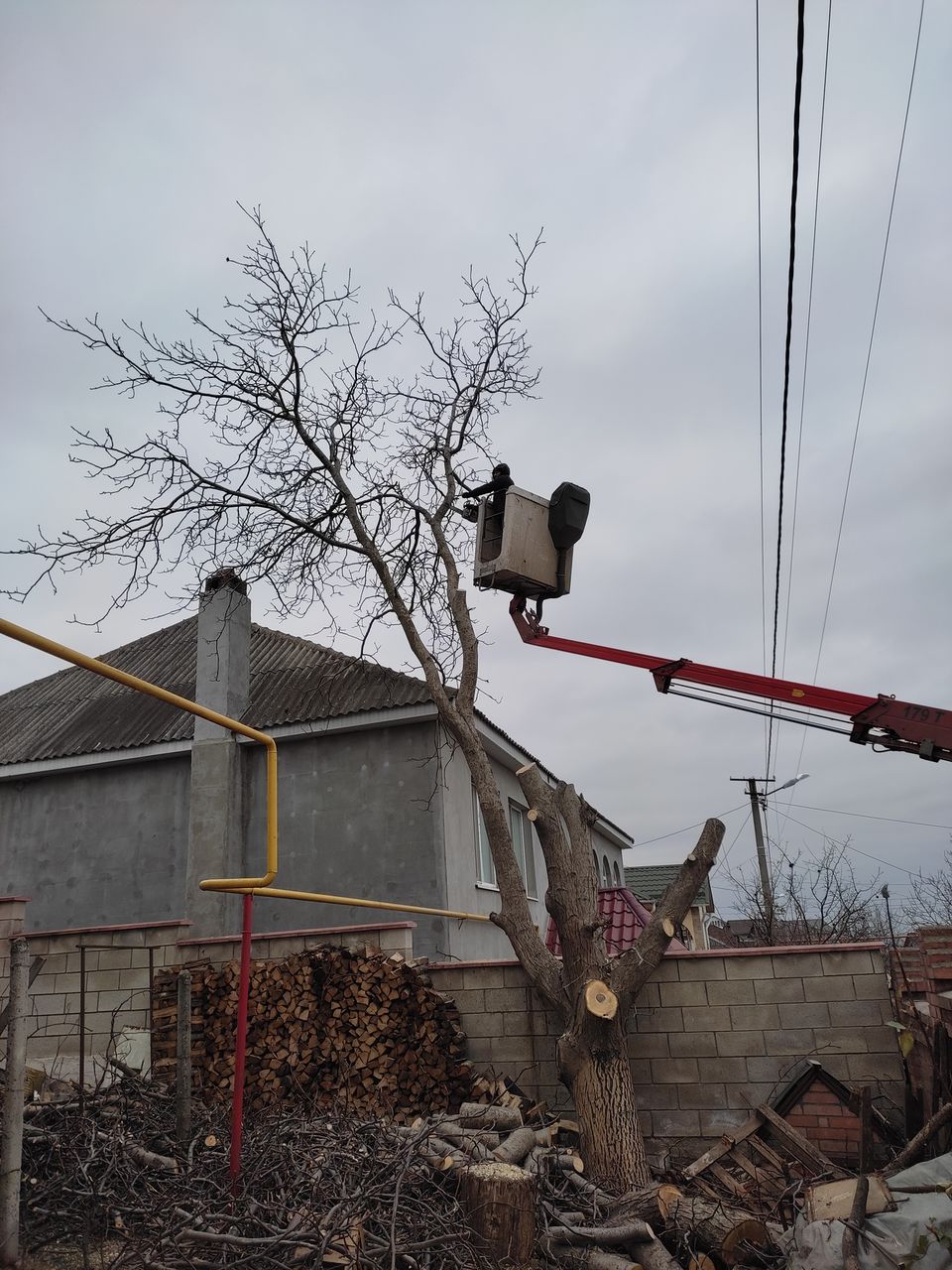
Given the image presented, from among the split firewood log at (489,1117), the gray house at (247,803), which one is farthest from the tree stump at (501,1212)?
the gray house at (247,803)

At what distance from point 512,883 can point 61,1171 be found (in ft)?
11.7

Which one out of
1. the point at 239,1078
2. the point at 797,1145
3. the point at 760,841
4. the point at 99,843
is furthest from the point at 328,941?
the point at 760,841

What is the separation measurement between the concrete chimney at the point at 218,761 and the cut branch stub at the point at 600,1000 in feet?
16.2

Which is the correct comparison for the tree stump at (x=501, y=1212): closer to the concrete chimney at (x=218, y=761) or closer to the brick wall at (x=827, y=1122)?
the brick wall at (x=827, y=1122)

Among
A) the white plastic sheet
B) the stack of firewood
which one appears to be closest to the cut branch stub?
the stack of firewood

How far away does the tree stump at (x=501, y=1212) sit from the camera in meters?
4.27

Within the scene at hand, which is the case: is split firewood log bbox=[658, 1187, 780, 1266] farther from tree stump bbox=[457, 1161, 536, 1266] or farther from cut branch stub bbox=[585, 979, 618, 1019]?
cut branch stub bbox=[585, 979, 618, 1019]

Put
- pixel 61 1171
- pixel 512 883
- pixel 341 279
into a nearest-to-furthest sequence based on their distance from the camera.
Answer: pixel 61 1171 < pixel 512 883 < pixel 341 279

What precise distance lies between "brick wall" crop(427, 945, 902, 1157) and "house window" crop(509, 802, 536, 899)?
6.71 m

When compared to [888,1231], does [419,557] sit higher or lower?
higher

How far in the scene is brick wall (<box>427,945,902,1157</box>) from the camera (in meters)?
6.12

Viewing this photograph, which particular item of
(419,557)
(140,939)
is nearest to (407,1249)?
(140,939)

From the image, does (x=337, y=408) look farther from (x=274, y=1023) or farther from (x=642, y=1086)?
(x=642, y=1086)

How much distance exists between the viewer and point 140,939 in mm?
7324
